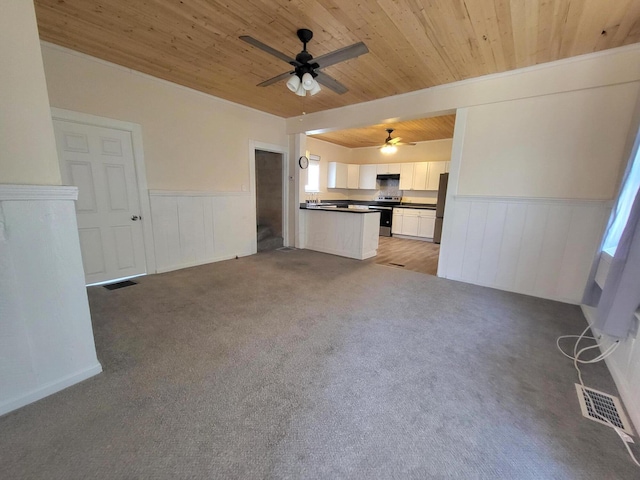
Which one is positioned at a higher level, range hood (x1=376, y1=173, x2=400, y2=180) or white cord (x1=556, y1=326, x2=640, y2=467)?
range hood (x1=376, y1=173, x2=400, y2=180)

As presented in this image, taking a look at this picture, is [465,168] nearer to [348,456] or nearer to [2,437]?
[348,456]

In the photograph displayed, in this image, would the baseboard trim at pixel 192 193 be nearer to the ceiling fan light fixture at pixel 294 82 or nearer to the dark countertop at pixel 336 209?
the dark countertop at pixel 336 209

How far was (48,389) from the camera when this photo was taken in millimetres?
1554

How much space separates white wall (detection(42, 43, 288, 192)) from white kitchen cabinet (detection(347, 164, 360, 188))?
3.39 m

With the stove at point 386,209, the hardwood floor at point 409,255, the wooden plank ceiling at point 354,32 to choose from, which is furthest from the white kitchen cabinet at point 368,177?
the wooden plank ceiling at point 354,32

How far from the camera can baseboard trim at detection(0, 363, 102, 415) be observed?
143 cm

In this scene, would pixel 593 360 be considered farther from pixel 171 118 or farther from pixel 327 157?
pixel 327 157

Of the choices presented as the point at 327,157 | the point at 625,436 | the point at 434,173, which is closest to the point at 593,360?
the point at 625,436

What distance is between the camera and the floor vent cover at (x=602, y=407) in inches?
57.0

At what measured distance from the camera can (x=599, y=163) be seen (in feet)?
9.18

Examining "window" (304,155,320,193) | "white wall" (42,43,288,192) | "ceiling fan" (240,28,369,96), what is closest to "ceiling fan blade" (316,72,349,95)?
"ceiling fan" (240,28,369,96)

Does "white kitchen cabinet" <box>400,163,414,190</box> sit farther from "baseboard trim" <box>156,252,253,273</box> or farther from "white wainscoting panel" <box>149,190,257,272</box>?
"baseboard trim" <box>156,252,253,273</box>

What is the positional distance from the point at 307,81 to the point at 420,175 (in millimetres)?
5493

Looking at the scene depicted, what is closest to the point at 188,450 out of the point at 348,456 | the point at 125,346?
the point at 348,456
